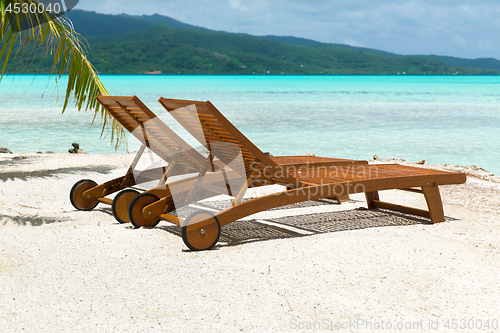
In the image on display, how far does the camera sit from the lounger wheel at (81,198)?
502cm

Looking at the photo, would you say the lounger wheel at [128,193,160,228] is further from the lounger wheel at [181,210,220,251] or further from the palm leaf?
the palm leaf

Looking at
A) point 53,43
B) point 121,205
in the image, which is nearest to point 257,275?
point 121,205

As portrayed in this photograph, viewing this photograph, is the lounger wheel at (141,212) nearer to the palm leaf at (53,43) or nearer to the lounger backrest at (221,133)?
the lounger backrest at (221,133)

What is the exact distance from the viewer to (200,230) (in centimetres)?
368

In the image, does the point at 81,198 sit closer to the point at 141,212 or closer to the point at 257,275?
the point at 141,212

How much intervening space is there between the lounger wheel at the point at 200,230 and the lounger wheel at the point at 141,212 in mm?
720

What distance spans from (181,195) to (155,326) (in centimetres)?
201

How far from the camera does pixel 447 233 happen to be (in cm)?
436

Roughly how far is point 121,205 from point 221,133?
1328 mm

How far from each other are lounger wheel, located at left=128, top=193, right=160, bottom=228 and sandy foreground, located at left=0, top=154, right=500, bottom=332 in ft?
0.39

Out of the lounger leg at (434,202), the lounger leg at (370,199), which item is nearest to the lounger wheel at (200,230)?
the lounger leg at (434,202)

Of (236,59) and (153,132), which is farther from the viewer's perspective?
(236,59)

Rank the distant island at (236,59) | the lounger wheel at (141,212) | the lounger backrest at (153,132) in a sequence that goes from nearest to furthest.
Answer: the lounger wheel at (141,212), the lounger backrest at (153,132), the distant island at (236,59)

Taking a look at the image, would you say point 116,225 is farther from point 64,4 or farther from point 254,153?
point 64,4
